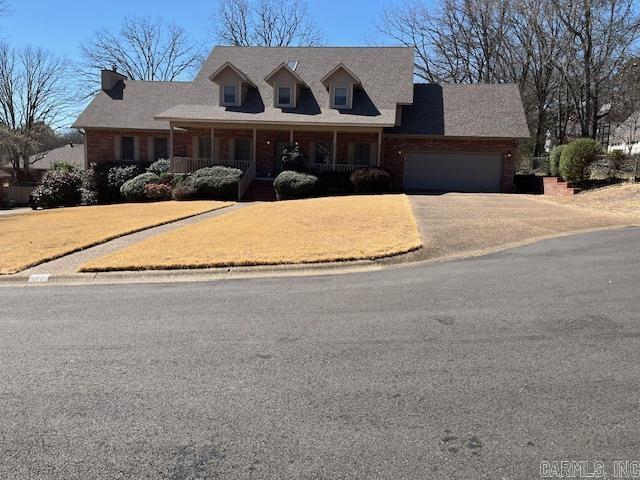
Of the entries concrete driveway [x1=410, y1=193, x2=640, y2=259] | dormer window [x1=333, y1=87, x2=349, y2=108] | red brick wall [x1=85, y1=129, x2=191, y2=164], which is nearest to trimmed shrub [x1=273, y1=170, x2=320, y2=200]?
dormer window [x1=333, y1=87, x2=349, y2=108]

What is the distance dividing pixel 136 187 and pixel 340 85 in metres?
11.9

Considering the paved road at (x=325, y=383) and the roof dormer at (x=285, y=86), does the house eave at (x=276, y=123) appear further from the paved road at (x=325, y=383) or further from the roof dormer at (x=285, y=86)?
the paved road at (x=325, y=383)

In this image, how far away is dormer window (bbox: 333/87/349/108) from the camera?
28500 millimetres

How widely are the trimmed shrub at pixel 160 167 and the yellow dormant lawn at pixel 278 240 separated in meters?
12.6

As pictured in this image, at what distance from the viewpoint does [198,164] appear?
28.4 m

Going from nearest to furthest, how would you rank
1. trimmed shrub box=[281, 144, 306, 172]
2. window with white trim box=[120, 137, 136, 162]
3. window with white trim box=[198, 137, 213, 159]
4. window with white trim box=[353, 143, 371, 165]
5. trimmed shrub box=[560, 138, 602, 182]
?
trimmed shrub box=[560, 138, 602, 182], trimmed shrub box=[281, 144, 306, 172], window with white trim box=[353, 143, 371, 165], window with white trim box=[198, 137, 213, 159], window with white trim box=[120, 137, 136, 162]

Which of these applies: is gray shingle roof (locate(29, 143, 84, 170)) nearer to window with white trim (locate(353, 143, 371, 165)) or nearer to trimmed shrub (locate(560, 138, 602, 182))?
window with white trim (locate(353, 143, 371, 165))

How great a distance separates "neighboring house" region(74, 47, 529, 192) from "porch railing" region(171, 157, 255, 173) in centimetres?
6

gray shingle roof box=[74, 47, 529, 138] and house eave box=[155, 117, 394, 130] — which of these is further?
gray shingle roof box=[74, 47, 529, 138]

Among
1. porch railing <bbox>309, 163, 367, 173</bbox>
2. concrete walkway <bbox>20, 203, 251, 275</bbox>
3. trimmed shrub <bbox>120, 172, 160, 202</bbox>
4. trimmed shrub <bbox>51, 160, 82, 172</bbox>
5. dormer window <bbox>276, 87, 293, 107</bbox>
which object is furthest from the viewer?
trimmed shrub <bbox>51, 160, 82, 172</bbox>

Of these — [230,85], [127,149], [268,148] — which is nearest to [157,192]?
[268,148]

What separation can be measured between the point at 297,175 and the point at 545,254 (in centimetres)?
1605

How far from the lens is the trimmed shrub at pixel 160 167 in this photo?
28594mm

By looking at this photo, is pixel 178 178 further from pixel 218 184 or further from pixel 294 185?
pixel 294 185
